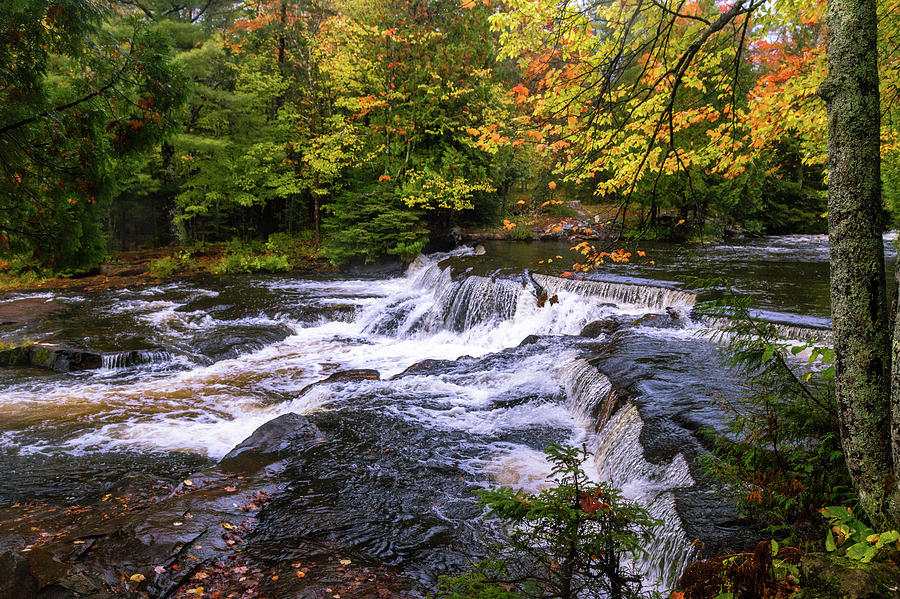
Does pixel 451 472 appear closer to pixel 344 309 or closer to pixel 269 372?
pixel 269 372

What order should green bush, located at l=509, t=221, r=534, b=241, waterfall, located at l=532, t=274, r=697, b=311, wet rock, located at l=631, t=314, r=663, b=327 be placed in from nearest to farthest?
wet rock, located at l=631, t=314, r=663, b=327
waterfall, located at l=532, t=274, r=697, b=311
green bush, located at l=509, t=221, r=534, b=241

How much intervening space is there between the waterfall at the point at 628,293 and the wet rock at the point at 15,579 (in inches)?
400

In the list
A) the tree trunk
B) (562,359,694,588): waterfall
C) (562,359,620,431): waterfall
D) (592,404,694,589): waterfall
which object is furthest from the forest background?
the tree trunk

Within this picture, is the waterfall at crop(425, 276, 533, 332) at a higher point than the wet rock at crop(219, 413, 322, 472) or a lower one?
higher

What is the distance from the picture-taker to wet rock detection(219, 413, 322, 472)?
5.59 metres

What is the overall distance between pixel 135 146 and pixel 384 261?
14.9m

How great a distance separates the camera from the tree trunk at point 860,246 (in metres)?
2.24

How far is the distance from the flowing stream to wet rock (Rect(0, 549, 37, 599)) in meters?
1.58

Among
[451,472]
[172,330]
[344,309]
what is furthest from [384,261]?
[451,472]

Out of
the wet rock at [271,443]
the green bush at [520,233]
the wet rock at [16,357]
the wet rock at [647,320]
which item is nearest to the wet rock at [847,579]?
the wet rock at [271,443]

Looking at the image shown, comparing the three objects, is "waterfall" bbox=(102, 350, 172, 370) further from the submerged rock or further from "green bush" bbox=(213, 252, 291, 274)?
"green bush" bbox=(213, 252, 291, 274)

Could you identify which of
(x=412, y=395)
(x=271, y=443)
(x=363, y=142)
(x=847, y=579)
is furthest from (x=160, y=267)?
(x=847, y=579)

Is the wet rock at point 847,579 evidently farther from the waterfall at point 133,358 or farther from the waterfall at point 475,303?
the waterfall at point 133,358

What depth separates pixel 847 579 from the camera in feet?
6.14
